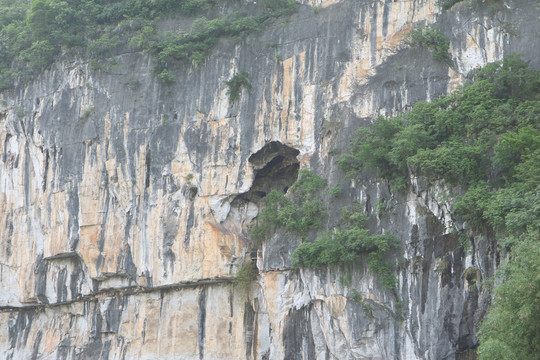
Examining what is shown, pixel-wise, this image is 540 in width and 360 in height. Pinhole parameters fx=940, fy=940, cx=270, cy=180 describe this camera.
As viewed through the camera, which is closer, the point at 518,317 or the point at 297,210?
the point at 518,317

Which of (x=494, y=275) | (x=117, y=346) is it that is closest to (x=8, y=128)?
(x=117, y=346)

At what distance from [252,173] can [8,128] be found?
24.3ft

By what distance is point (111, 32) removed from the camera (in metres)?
24.8

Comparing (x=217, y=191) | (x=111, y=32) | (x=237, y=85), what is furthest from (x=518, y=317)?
(x=111, y=32)

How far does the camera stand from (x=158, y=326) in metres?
22.7

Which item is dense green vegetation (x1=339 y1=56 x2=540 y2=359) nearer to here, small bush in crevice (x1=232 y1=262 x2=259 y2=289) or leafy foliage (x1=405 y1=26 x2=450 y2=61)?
leafy foliage (x1=405 y1=26 x2=450 y2=61)

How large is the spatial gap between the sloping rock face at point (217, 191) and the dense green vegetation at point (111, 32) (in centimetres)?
38

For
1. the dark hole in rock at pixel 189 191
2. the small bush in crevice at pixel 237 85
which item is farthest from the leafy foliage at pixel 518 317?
the small bush in crevice at pixel 237 85

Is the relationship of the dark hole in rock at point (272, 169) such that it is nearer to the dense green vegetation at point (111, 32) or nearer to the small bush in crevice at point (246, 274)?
the small bush in crevice at point (246, 274)

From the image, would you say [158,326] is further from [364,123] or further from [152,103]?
[364,123]

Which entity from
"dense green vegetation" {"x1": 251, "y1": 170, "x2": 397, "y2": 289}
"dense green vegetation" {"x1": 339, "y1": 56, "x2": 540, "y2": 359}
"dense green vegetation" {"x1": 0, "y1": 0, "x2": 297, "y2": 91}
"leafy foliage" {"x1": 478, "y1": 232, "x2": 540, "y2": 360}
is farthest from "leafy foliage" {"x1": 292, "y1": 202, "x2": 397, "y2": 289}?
"dense green vegetation" {"x1": 0, "y1": 0, "x2": 297, "y2": 91}

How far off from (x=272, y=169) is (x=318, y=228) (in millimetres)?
3428

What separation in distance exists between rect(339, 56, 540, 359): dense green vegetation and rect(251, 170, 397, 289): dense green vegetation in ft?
3.05

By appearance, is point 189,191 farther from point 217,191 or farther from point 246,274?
point 246,274
